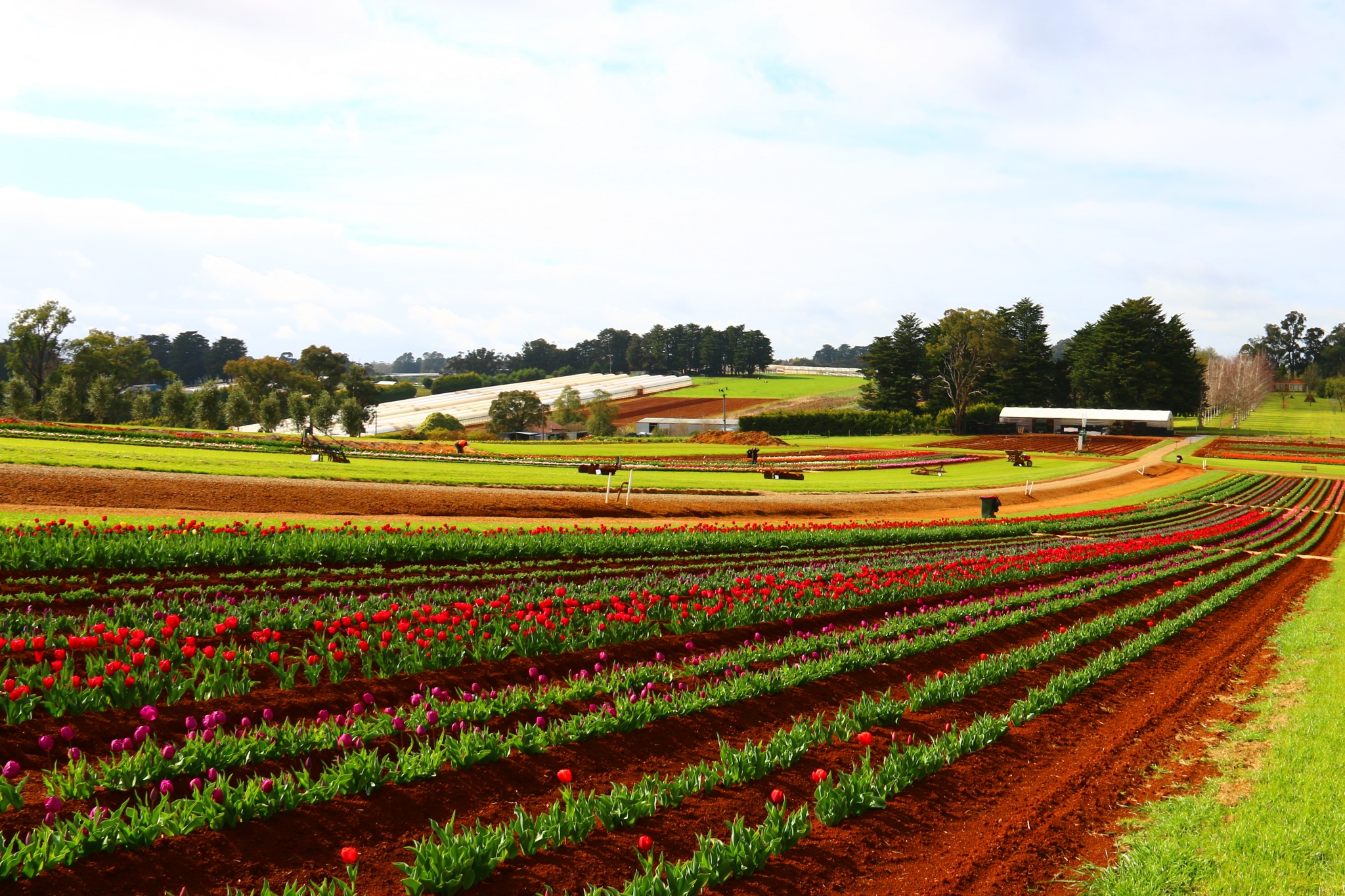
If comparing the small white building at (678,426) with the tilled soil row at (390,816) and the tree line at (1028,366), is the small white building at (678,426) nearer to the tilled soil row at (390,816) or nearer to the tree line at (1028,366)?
the tree line at (1028,366)

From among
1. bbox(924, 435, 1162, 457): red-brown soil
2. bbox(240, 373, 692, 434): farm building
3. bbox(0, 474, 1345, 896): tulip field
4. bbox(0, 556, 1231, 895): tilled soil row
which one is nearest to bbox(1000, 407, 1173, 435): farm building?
bbox(924, 435, 1162, 457): red-brown soil

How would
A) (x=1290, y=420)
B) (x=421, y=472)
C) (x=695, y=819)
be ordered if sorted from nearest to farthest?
(x=695, y=819) < (x=421, y=472) < (x=1290, y=420)

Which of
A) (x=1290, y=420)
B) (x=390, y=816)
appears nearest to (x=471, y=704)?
(x=390, y=816)

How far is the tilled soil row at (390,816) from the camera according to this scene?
5086 mm

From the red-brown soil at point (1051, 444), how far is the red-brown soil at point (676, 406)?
42.1 meters

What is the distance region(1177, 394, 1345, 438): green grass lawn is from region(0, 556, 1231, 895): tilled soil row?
115323 mm

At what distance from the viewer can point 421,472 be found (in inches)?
1449

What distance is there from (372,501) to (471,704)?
771 inches

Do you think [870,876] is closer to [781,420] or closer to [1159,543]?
[1159,543]

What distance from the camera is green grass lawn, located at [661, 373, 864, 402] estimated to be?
156 metres

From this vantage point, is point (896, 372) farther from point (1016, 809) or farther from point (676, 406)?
point (1016, 809)

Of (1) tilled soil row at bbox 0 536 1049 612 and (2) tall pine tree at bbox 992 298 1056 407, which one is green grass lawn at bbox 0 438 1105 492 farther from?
(2) tall pine tree at bbox 992 298 1056 407

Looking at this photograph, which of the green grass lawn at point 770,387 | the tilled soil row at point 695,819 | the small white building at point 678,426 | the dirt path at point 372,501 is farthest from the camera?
the green grass lawn at point 770,387

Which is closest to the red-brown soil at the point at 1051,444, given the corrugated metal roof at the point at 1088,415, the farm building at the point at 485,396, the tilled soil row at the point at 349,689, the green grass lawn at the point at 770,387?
the corrugated metal roof at the point at 1088,415
